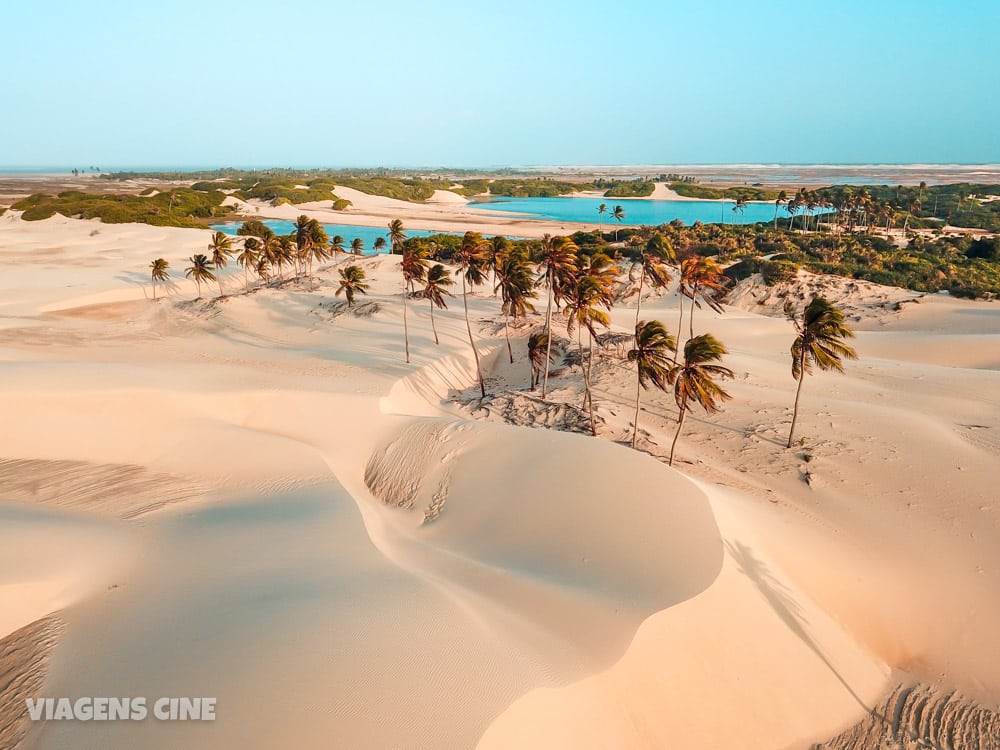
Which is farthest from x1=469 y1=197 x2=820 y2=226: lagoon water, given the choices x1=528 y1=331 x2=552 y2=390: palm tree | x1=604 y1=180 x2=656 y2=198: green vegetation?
x1=528 y1=331 x2=552 y2=390: palm tree

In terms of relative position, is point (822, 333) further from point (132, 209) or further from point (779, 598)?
point (132, 209)

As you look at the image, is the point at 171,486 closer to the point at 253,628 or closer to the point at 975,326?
the point at 253,628

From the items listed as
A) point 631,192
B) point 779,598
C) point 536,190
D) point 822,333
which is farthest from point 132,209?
point 631,192

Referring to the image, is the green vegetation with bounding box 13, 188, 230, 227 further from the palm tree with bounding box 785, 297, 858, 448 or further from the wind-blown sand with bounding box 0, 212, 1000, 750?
the palm tree with bounding box 785, 297, 858, 448

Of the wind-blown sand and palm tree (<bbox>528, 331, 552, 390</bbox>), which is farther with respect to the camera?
palm tree (<bbox>528, 331, 552, 390</bbox>)

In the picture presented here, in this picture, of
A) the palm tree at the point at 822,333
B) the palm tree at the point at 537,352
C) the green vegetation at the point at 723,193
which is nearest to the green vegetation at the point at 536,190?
the green vegetation at the point at 723,193

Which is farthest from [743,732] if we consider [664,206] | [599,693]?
[664,206]
